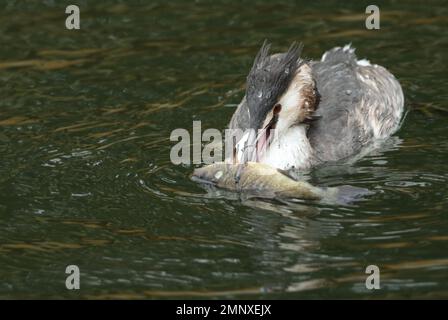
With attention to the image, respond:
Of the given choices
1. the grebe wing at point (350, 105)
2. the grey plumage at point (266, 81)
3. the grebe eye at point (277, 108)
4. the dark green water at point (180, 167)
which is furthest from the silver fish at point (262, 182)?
the grebe wing at point (350, 105)

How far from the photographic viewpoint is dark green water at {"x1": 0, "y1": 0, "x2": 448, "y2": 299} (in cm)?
784

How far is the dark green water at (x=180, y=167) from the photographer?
784cm

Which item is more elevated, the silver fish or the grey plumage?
the grey plumage

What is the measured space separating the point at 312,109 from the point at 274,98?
91 centimetres

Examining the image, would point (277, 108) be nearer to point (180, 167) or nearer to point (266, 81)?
point (266, 81)

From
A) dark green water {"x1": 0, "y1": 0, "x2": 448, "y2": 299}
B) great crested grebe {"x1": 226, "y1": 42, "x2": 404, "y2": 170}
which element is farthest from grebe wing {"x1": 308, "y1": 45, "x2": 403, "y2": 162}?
dark green water {"x1": 0, "y1": 0, "x2": 448, "y2": 299}

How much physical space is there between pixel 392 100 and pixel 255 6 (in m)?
3.51

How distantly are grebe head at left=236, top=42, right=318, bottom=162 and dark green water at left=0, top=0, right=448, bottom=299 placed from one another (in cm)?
57

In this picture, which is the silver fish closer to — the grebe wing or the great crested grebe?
the great crested grebe

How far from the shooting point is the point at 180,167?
393 inches

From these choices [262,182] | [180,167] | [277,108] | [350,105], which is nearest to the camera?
[262,182]

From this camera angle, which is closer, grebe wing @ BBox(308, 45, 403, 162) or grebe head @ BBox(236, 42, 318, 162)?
grebe head @ BBox(236, 42, 318, 162)

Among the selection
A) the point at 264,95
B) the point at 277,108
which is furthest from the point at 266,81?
the point at 277,108
